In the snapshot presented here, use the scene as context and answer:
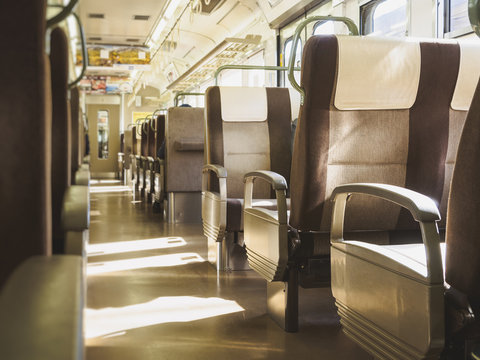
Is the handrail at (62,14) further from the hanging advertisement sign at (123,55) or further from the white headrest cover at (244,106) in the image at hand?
the hanging advertisement sign at (123,55)

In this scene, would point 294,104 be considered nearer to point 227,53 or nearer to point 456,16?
point 456,16

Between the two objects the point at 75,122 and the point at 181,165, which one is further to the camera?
the point at 181,165

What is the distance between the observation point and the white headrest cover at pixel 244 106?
3.40 metres

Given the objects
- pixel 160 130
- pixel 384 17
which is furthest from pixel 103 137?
pixel 384 17

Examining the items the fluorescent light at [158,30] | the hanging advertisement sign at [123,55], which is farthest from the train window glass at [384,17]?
the hanging advertisement sign at [123,55]

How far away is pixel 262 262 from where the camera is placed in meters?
2.24

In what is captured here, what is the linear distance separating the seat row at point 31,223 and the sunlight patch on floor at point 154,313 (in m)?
1.30

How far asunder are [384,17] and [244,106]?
2.29 m

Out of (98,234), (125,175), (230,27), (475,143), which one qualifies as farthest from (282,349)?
(125,175)

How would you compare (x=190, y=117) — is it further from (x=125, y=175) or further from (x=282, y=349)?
(x=125, y=175)

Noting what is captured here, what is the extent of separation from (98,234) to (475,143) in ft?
15.1

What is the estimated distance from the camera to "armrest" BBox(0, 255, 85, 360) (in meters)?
0.42

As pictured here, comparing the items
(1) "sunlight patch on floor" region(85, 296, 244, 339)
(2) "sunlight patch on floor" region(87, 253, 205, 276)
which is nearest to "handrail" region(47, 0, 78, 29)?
(1) "sunlight patch on floor" region(85, 296, 244, 339)

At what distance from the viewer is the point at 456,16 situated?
12.3 ft
